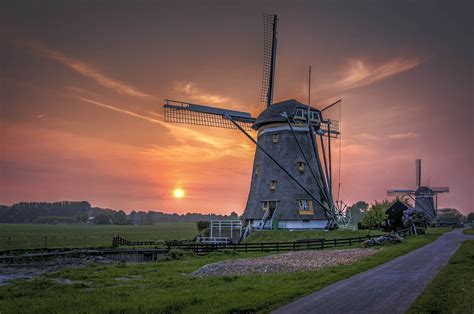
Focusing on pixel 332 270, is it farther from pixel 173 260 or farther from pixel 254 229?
pixel 254 229

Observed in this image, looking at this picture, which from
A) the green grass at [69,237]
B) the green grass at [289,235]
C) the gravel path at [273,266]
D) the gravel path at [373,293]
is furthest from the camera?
the green grass at [69,237]

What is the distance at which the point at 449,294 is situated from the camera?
13.3 meters

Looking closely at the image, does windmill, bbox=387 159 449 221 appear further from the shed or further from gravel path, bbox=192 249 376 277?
gravel path, bbox=192 249 376 277

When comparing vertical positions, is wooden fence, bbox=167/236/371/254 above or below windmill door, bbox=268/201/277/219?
below

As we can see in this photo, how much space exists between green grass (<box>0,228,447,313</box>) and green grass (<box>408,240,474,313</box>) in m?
3.62

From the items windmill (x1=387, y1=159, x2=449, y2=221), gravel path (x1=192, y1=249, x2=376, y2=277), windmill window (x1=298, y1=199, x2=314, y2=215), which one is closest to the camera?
gravel path (x1=192, y1=249, x2=376, y2=277)

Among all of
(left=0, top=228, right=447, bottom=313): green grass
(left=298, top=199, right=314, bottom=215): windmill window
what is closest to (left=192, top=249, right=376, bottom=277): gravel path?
(left=0, top=228, right=447, bottom=313): green grass

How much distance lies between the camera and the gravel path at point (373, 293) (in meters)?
11.9

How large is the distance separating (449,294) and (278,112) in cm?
3192

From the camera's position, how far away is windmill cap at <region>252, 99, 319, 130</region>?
142 feet

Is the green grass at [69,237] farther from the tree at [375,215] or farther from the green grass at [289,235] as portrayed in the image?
the tree at [375,215]

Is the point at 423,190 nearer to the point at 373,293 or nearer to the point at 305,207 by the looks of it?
the point at 305,207

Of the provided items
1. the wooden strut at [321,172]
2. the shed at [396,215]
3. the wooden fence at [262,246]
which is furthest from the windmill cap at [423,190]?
the wooden fence at [262,246]

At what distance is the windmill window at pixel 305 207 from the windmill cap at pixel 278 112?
856 centimetres
